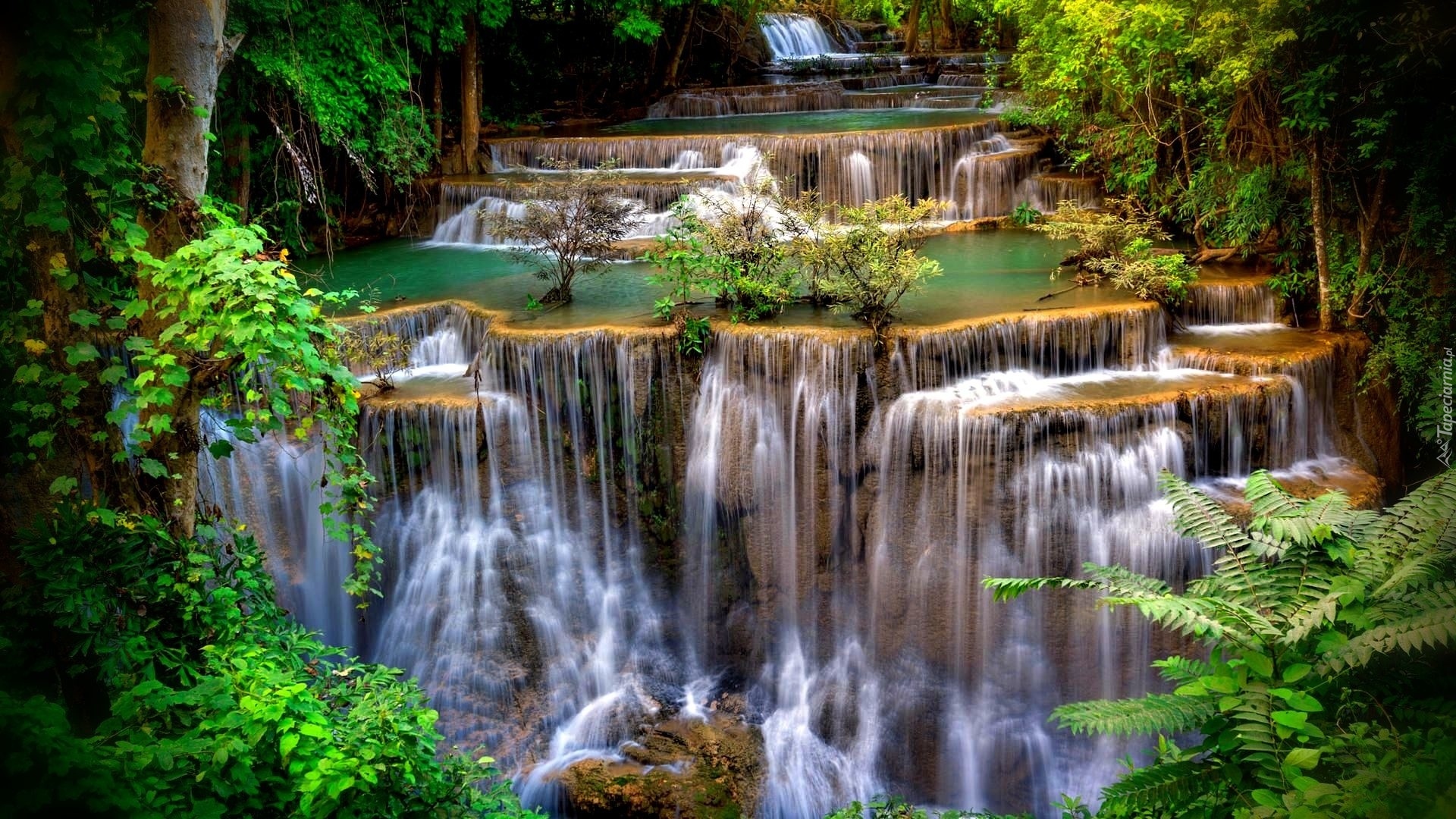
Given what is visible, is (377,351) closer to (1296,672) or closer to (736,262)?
(736,262)

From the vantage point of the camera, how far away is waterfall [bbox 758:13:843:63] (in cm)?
2488

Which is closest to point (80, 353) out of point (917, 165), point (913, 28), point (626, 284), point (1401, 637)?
point (1401, 637)

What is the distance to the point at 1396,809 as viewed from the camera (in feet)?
9.17

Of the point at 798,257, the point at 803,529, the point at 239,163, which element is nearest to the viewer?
the point at 803,529

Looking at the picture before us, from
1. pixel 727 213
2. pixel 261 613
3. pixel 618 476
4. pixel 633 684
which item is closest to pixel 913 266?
pixel 727 213

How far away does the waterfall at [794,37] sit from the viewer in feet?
81.6

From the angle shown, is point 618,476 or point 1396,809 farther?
point 618,476

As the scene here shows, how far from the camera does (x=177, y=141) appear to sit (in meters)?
5.15

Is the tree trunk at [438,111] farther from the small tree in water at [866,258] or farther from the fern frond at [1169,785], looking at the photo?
the fern frond at [1169,785]

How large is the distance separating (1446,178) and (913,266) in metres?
4.46

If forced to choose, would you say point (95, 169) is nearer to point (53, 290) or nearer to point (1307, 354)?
point (53, 290)

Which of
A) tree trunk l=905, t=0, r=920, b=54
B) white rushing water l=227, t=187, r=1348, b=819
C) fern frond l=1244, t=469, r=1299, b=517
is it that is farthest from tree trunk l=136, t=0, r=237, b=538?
tree trunk l=905, t=0, r=920, b=54

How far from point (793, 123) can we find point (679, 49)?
4.50m

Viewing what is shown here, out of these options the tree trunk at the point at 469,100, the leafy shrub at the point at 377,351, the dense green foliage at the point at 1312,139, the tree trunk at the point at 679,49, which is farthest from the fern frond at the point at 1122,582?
the tree trunk at the point at 679,49
